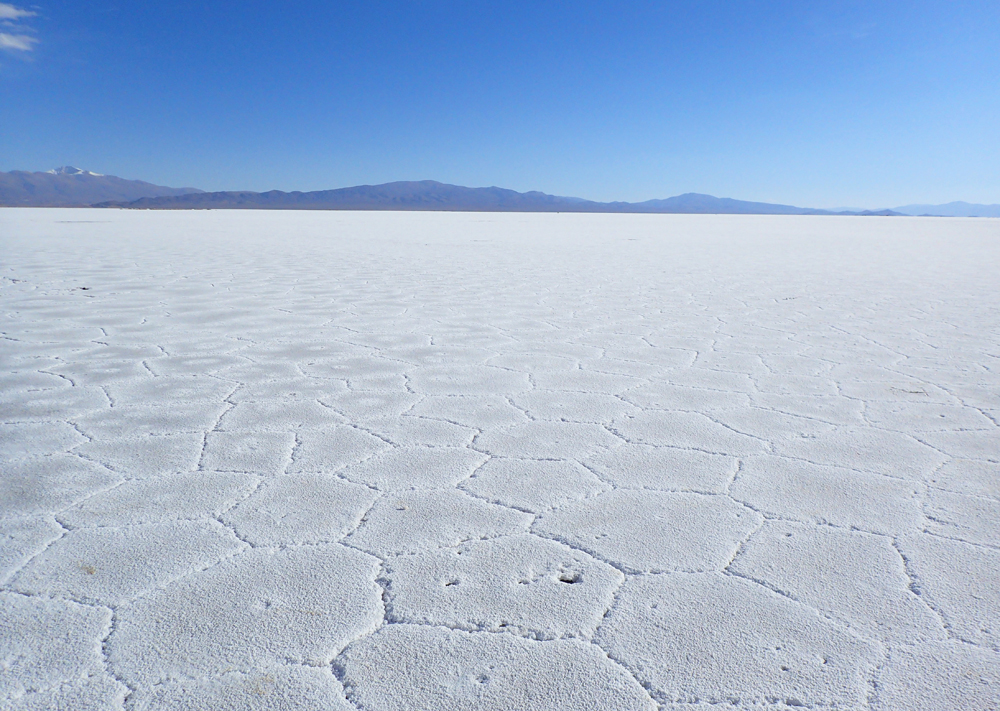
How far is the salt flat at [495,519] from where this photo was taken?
0.96 m

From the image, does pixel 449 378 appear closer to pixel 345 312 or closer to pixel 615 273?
pixel 345 312

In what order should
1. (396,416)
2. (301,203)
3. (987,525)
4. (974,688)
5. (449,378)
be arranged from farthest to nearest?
(301,203)
(449,378)
(396,416)
(987,525)
(974,688)

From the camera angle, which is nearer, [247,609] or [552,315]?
[247,609]

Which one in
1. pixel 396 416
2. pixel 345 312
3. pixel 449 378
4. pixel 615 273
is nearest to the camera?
pixel 396 416

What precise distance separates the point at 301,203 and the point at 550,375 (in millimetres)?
180406

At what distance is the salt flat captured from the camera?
96 centimetres

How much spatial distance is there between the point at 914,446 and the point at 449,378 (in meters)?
1.40

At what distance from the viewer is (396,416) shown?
2.07 meters

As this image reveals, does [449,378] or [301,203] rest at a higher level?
[449,378]

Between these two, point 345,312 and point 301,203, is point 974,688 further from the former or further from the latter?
point 301,203

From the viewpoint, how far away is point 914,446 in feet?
6.10

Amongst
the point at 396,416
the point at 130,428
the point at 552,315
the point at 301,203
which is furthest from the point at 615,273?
the point at 301,203

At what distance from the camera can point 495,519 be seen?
1.42m

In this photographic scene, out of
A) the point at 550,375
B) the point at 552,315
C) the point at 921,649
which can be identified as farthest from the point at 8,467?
the point at 552,315
